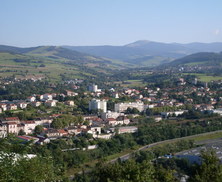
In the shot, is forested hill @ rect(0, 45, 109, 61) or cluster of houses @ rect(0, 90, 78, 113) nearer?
cluster of houses @ rect(0, 90, 78, 113)

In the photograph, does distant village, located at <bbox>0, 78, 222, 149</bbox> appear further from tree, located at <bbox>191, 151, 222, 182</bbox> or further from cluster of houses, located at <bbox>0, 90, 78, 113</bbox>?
tree, located at <bbox>191, 151, 222, 182</bbox>

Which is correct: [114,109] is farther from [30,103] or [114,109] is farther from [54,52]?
[54,52]

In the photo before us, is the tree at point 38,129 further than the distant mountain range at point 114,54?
No


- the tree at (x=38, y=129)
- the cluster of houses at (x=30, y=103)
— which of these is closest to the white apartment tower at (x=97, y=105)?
the cluster of houses at (x=30, y=103)

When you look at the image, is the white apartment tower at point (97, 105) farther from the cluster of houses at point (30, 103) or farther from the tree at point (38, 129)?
the tree at point (38, 129)

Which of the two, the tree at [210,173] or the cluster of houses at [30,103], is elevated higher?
the tree at [210,173]

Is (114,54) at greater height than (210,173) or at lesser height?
lesser

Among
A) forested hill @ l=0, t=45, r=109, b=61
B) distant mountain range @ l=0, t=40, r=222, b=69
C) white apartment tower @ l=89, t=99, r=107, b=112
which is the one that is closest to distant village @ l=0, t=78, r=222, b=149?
white apartment tower @ l=89, t=99, r=107, b=112

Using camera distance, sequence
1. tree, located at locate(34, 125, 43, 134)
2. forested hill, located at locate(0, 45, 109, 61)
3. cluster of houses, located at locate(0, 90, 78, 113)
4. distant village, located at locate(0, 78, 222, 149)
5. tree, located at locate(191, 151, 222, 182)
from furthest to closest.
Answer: forested hill, located at locate(0, 45, 109, 61), cluster of houses, located at locate(0, 90, 78, 113), distant village, located at locate(0, 78, 222, 149), tree, located at locate(34, 125, 43, 134), tree, located at locate(191, 151, 222, 182)

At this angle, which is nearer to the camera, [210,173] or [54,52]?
[210,173]

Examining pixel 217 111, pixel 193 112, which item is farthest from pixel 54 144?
pixel 217 111

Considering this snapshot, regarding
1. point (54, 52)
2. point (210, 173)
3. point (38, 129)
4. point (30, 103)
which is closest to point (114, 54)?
point (54, 52)
